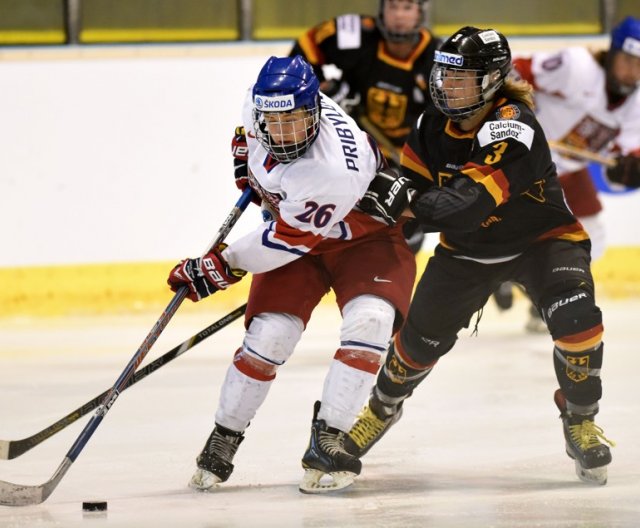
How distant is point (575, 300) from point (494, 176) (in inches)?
14.7

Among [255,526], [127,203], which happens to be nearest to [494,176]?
[255,526]

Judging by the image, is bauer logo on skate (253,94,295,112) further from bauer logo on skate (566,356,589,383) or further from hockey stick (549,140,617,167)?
hockey stick (549,140,617,167)

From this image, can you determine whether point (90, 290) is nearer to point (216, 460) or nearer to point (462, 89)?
point (216, 460)

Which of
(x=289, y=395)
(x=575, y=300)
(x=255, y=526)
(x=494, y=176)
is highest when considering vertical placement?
(x=494, y=176)

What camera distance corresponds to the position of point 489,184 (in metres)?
3.23

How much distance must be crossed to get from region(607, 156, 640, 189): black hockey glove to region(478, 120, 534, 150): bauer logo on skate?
6.70ft

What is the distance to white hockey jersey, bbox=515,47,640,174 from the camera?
207 inches


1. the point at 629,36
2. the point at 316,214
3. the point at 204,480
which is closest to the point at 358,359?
the point at 316,214

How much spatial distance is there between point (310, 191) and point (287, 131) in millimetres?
150

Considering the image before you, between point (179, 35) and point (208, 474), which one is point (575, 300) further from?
point (179, 35)

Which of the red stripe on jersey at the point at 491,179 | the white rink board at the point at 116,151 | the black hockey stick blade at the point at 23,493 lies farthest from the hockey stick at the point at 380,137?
the black hockey stick blade at the point at 23,493

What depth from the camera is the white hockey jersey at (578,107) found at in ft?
17.2

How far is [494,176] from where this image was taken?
3.24m

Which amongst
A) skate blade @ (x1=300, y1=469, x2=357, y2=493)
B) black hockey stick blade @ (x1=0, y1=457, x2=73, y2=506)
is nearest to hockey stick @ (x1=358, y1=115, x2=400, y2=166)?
skate blade @ (x1=300, y1=469, x2=357, y2=493)
